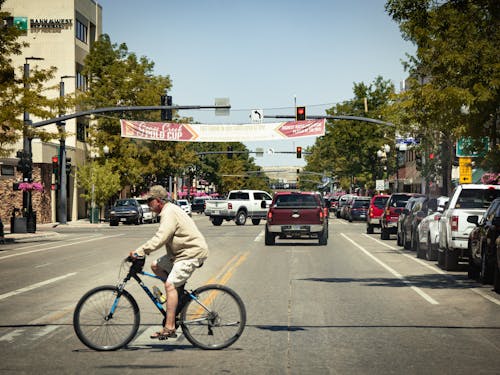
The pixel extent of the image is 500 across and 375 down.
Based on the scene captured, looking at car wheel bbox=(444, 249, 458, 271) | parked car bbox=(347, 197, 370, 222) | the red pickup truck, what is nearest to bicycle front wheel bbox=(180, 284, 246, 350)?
car wheel bbox=(444, 249, 458, 271)

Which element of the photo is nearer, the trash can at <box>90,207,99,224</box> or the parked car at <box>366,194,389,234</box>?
the parked car at <box>366,194,389,234</box>

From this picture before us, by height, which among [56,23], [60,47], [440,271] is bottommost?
[440,271]

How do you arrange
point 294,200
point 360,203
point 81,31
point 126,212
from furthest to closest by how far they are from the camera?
point 81,31 < point 360,203 < point 126,212 < point 294,200

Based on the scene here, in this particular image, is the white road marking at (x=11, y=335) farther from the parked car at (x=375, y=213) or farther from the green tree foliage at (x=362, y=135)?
the green tree foliage at (x=362, y=135)

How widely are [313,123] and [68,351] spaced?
4814 centimetres

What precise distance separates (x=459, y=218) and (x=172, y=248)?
12142mm

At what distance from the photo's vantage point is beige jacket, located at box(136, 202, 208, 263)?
372 inches

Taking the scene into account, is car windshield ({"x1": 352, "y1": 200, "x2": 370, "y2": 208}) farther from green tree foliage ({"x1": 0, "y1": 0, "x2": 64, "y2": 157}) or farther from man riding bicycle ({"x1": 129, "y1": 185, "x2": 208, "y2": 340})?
man riding bicycle ({"x1": 129, "y1": 185, "x2": 208, "y2": 340})

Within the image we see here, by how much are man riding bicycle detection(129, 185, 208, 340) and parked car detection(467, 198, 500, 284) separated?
8467 mm

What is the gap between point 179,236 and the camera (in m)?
9.60

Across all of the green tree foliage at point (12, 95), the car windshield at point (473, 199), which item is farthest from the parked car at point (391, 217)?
the car windshield at point (473, 199)

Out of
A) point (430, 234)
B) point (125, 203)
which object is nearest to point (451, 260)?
point (430, 234)

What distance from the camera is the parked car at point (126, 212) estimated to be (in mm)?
60625

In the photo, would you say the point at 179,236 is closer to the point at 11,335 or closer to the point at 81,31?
the point at 11,335
